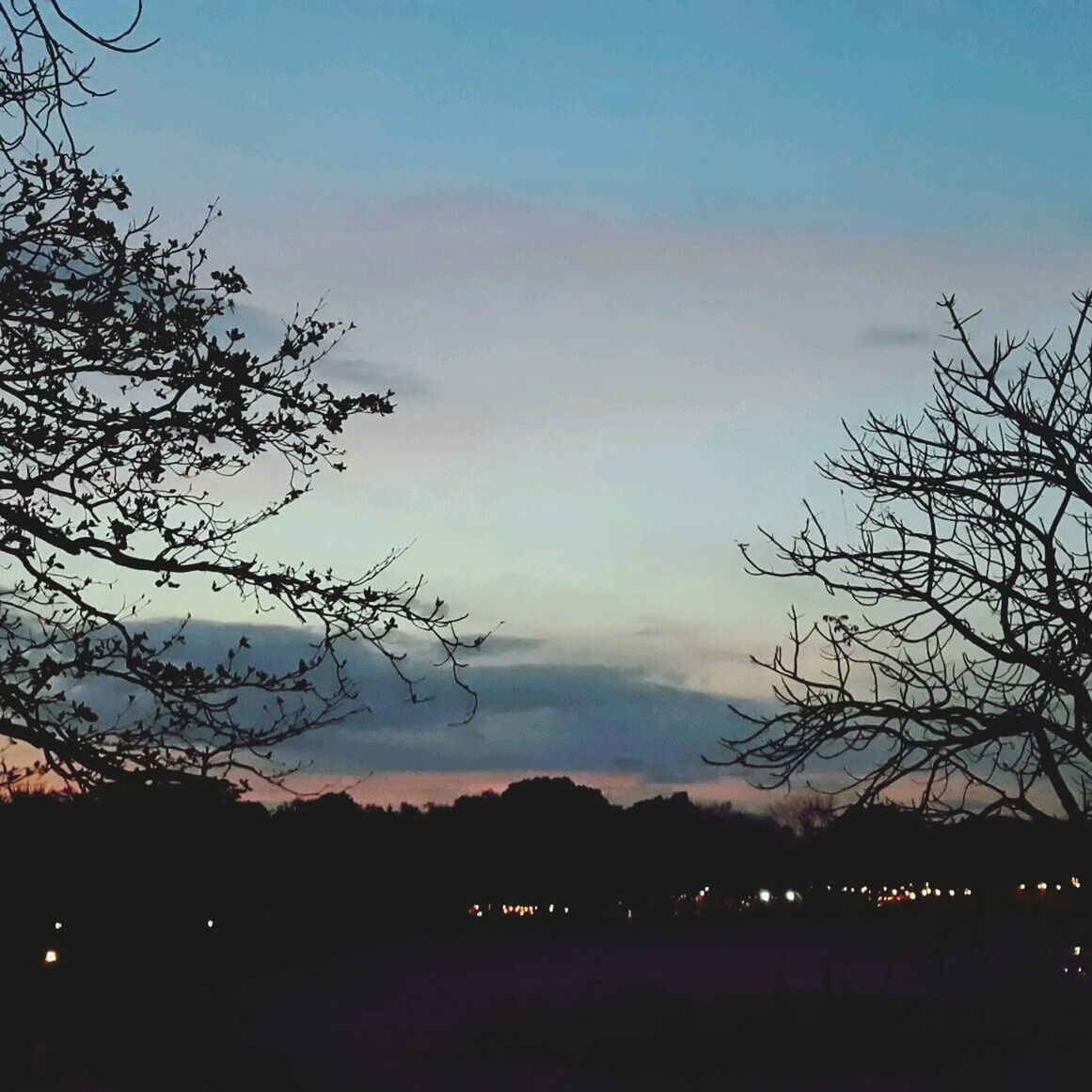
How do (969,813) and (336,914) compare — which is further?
(336,914)

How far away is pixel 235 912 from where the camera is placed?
1171 cm

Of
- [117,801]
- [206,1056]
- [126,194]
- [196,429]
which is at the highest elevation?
[126,194]

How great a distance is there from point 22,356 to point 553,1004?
3900 centimetres

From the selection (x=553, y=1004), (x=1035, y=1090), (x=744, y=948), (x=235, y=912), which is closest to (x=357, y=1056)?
(x=553, y=1004)

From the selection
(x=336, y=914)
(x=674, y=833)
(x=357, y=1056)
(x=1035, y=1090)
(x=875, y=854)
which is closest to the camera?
(x=875, y=854)

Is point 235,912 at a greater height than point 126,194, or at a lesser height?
lesser

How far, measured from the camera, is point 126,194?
21.5 ft

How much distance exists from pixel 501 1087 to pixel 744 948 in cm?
4313

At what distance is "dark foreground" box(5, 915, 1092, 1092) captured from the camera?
16.1 metres

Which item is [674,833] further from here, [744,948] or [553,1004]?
[553,1004]

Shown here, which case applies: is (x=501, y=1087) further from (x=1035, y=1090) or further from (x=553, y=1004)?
(x=553, y=1004)

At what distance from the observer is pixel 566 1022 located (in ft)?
127

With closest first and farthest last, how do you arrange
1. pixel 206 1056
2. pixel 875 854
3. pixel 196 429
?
1. pixel 196 429
2. pixel 875 854
3. pixel 206 1056

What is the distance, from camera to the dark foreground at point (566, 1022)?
16062mm
